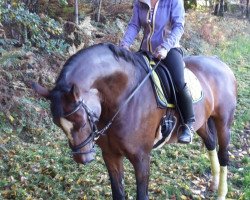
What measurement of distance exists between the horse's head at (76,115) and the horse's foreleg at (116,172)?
87 centimetres

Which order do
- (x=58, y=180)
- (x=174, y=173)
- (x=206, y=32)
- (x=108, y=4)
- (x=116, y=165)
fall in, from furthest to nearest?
1. (x=206, y=32)
2. (x=108, y=4)
3. (x=174, y=173)
4. (x=58, y=180)
5. (x=116, y=165)

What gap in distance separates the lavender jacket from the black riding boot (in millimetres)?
568

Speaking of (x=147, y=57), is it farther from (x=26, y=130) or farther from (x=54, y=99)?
(x=26, y=130)

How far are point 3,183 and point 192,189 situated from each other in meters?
2.82

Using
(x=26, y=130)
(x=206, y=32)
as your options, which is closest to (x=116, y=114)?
(x=26, y=130)

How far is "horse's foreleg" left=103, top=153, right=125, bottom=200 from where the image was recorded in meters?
4.19

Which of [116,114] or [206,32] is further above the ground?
[116,114]

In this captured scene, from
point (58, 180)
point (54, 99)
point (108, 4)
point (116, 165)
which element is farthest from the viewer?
point (108, 4)

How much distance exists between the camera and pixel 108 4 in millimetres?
12359

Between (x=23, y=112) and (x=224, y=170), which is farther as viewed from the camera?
(x=23, y=112)

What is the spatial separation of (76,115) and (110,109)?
621mm

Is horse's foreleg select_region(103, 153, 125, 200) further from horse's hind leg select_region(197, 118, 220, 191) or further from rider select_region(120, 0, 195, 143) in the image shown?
horse's hind leg select_region(197, 118, 220, 191)

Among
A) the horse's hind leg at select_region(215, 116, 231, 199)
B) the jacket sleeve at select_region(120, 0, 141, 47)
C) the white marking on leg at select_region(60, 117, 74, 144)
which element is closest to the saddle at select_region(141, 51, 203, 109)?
the jacket sleeve at select_region(120, 0, 141, 47)

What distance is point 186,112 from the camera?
443 centimetres
